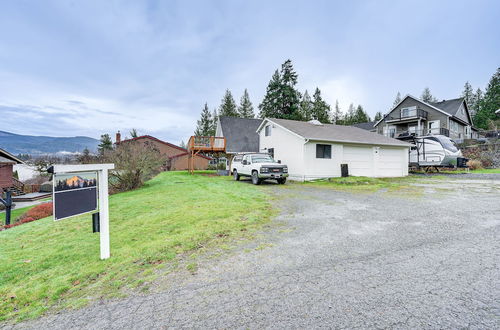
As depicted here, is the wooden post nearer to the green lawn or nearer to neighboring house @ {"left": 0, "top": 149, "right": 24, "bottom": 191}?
the green lawn

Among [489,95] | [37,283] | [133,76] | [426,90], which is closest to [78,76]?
[133,76]

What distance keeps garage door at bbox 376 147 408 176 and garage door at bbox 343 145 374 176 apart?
89 cm

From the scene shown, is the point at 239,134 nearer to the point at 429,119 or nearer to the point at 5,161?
the point at 5,161

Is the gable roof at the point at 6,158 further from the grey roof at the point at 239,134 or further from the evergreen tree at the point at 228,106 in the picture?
the evergreen tree at the point at 228,106

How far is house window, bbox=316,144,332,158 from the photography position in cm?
1582

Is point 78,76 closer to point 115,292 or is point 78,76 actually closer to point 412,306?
point 115,292

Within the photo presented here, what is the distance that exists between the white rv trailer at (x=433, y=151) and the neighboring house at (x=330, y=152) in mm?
2253

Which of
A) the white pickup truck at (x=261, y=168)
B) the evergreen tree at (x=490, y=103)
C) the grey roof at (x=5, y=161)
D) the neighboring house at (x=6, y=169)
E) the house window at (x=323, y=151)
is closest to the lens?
the white pickup truck at (x=261, y=168)

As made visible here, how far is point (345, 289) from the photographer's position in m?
2.54

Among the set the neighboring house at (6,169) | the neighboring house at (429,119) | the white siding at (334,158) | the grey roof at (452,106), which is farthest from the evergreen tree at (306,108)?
the neighboring house at (6,169)

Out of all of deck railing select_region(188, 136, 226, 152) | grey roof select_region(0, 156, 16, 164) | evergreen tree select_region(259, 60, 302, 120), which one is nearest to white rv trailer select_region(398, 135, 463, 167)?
deck railing select_region(188, 136, 226, 152)

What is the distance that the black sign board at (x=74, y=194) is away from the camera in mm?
3070

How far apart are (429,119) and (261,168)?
33.4m

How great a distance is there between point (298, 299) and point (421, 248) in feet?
9.06
